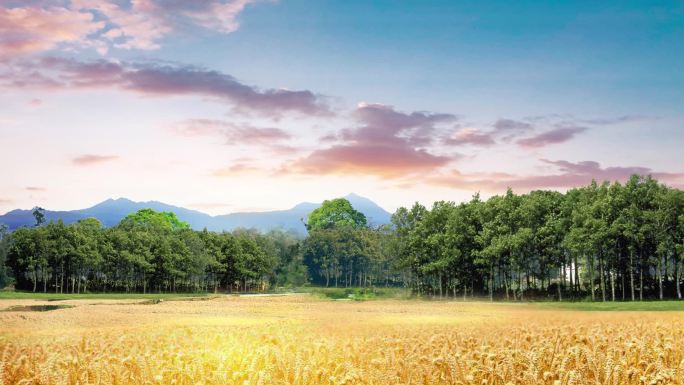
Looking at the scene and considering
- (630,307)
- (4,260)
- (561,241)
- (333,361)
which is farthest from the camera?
(4,260)

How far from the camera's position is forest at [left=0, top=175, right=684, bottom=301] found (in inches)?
3438

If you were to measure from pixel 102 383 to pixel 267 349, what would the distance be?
3129mm

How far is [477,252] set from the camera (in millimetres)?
97750

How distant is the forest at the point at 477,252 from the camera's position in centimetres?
8731

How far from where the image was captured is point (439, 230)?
363 feet

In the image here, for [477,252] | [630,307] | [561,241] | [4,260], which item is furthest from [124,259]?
[630,307]

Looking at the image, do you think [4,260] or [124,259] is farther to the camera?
[124,259]

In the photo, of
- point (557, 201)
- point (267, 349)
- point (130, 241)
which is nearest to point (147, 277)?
point (130, 241)

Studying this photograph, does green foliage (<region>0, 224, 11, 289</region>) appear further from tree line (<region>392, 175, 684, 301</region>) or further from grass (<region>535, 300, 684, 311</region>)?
grass (<region>535, 300, 684, 311</region>)

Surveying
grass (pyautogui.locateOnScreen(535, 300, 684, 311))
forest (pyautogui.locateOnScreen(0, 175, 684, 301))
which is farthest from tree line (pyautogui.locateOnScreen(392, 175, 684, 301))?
grass (pyautogui.locateOnScreen(535, 300, 684, 311))

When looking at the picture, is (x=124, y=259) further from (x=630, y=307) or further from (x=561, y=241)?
(x=630, y=307)

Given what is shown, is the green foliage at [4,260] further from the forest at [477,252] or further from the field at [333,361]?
the field at [333,361]

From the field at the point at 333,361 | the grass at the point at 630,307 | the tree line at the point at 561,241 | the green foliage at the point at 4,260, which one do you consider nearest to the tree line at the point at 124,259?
the green foliage at the point at 4,260

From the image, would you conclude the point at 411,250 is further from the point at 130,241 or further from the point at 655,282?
the point at 130,241
